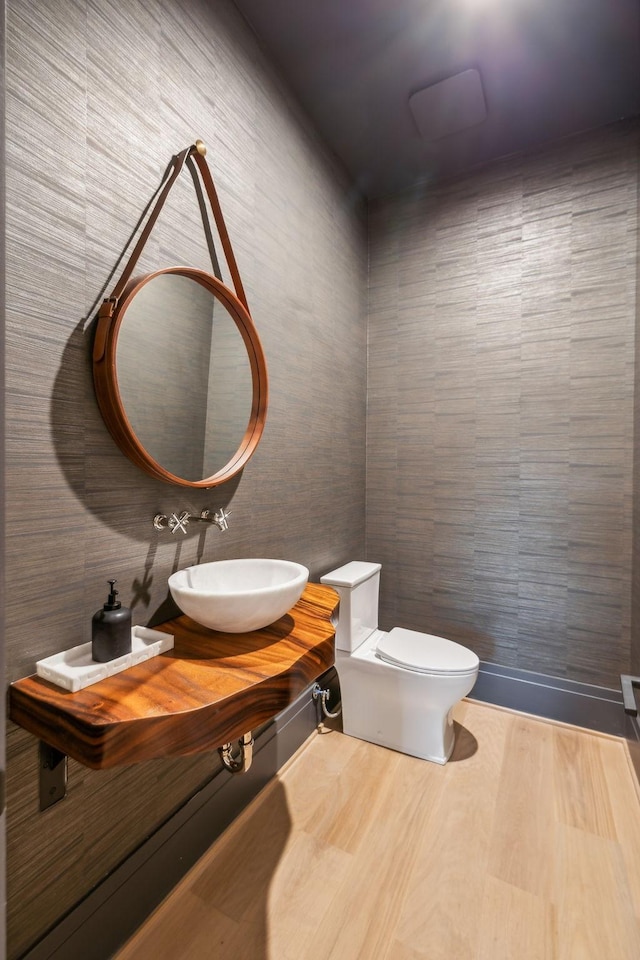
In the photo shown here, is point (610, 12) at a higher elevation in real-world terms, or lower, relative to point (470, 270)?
higher

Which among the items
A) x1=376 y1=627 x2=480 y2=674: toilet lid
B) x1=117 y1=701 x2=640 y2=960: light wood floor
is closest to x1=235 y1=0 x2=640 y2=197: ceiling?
x1=376 y1=627 x2=480 y2=674: toilet lid

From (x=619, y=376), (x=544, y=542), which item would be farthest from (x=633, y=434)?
(x=544, y=542)

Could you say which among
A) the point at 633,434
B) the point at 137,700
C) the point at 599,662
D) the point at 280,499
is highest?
the point at 633,434

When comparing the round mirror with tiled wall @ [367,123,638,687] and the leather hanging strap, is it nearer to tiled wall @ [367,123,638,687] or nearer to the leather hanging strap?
the leather hanging strap

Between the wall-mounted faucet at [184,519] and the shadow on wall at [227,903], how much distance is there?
3.26 ft

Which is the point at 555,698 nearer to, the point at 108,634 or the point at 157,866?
the point at 157,866

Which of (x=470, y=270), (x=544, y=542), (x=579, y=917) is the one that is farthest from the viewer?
(x=470, y=270)

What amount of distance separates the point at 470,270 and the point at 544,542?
55.5 inches

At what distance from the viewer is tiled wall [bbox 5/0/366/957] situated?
94 centimetres

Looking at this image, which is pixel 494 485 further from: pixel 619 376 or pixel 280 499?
pixel 280 499

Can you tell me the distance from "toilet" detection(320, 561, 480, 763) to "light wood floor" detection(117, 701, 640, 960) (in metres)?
0.09

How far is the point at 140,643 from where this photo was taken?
1.08 metres

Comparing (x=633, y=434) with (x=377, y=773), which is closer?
(x=377, y=773)

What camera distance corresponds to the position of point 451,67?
1.76 m
